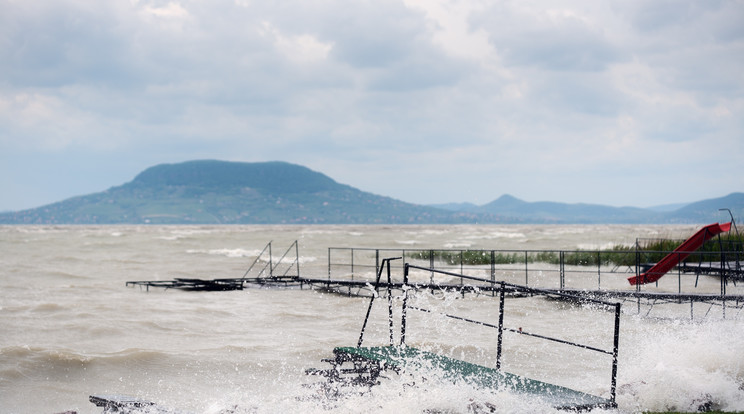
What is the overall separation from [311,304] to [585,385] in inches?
492

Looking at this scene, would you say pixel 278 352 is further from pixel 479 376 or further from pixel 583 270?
pixel 583 270

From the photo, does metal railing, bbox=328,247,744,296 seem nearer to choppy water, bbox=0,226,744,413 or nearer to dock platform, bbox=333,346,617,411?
choppy water, bbox=0,226,744,413

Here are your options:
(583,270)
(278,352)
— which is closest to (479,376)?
(278,352)

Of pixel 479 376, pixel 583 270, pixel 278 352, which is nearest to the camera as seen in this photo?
pixel 479 376

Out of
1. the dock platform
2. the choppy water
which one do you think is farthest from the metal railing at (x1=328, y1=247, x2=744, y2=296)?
the dock platform

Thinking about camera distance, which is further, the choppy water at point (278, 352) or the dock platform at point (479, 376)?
the choppy water at point (278, 352)

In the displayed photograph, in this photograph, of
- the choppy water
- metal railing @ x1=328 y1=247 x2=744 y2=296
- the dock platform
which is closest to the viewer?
the dock platform

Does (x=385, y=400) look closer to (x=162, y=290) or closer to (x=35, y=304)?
(x=35, y=304)

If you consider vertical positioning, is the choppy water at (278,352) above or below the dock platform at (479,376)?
below

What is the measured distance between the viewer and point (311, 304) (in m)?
21.6

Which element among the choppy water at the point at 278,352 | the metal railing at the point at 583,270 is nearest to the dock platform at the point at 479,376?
the choppy water at the point at 278,352

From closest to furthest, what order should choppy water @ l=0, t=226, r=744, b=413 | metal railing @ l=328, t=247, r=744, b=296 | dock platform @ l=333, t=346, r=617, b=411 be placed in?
dock platform @ l=333, t=346, r=617, b=411, choppy water @ l=0, t=226, r=744, b=413, metal railing @ l=328, t=247, r=744, b=296

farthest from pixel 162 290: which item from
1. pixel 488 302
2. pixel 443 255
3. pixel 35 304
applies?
pixel 443 255

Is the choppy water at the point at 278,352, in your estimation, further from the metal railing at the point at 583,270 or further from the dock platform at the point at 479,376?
the metal railing at the point at 583,270
